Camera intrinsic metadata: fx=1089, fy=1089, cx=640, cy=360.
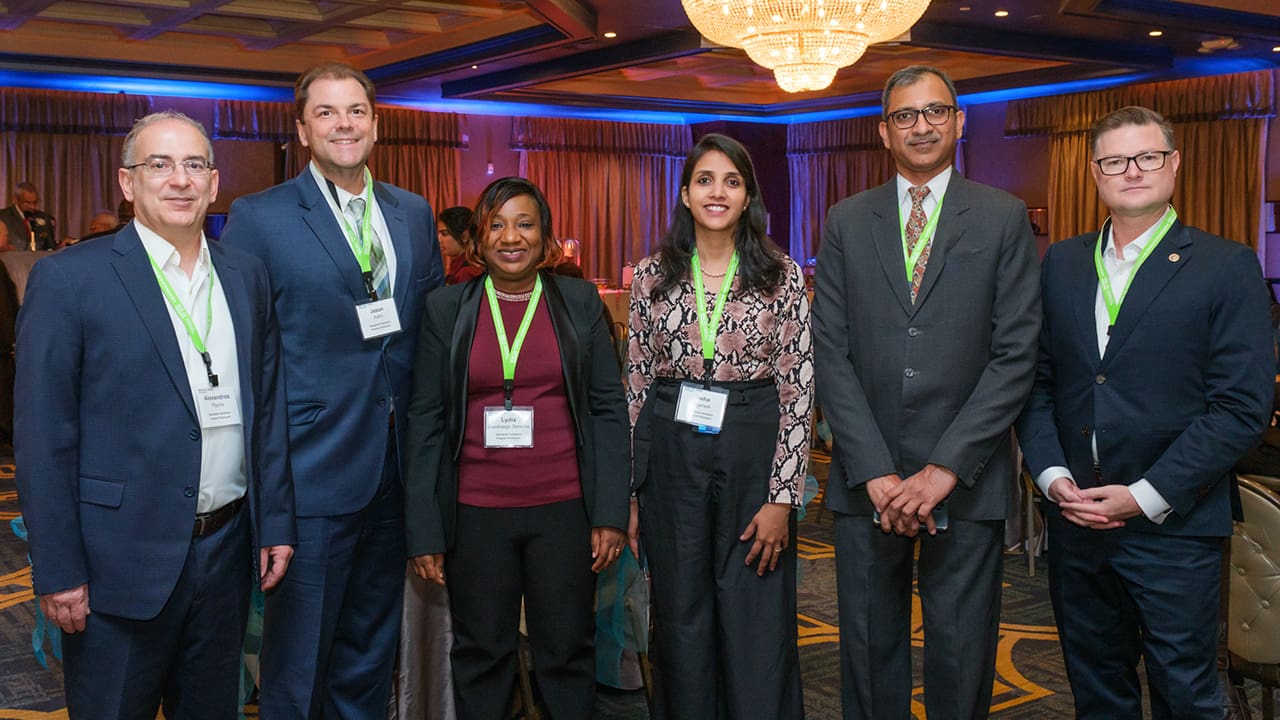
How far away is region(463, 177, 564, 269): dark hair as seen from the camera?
265cm

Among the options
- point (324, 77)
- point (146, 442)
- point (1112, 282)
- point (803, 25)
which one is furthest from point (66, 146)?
point (1112, 282)

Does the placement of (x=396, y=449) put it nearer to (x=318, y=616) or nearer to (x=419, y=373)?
(x=419, y=373)

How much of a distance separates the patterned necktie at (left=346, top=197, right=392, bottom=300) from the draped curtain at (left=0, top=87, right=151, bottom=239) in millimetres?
9694

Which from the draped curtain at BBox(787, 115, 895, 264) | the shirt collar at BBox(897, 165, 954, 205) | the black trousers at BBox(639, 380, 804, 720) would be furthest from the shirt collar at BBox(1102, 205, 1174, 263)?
the draped curtain at BBox(787, 115, 895, 264)

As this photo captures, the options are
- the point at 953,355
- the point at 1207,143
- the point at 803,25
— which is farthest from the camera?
the point at 1207,143

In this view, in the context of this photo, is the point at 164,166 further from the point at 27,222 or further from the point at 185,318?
the point at 27,222

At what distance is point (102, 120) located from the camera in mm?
11273

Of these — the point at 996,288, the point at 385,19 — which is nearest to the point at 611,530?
the point at 996,288

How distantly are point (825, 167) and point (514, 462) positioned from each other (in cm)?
1246

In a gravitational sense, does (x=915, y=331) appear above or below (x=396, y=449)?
above

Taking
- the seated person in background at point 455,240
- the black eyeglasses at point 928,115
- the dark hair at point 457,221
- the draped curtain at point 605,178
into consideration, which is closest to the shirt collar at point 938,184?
the black eyeglasses at point 928,115

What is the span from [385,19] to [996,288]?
27.0ft

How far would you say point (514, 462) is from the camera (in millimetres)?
2592

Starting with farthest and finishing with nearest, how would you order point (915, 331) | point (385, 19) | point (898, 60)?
point (898, 60) < point (385, 19) < point (915, 331)
